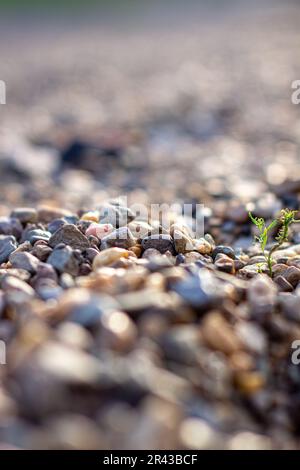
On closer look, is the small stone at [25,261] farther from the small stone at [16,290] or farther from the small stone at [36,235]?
the small stone at [36,235]

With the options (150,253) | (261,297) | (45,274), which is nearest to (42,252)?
(45,274)

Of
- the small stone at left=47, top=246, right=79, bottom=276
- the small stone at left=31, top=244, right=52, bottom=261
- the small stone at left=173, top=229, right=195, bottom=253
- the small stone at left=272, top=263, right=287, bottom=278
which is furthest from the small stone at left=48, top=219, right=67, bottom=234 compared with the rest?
the small stone at left=272, top=263, right=287, bottom=278

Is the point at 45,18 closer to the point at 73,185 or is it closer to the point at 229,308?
the point at 73,185

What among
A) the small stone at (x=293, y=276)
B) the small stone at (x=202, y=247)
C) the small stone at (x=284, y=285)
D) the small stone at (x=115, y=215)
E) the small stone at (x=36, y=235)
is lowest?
the small stone at (x=284, y=285)

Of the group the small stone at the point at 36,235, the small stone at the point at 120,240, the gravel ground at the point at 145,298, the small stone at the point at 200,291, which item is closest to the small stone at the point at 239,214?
the gravel ground at the point at 145,298

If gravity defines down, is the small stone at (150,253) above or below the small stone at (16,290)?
above

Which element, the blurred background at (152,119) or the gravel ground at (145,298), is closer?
the gravel ground at (145,298)

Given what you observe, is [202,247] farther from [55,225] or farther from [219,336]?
[219,336]
